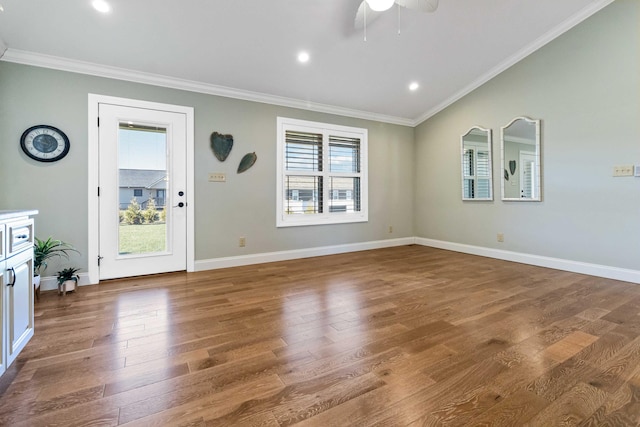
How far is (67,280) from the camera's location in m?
3.03

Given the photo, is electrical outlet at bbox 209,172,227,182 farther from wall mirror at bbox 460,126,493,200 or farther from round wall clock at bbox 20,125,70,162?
wall mirror at bbox 460,126,493,200

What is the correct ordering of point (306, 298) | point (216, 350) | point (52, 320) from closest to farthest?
point (216, 350) < point (52, 320) < point (306, 298)

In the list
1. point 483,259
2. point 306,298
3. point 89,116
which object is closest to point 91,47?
point 89,116

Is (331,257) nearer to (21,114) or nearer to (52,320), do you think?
(52,320)

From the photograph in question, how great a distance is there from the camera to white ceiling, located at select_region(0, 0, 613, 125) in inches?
109

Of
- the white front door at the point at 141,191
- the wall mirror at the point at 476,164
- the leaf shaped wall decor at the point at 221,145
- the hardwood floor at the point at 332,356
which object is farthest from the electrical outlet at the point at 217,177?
the wall mirror at the point at 476,164

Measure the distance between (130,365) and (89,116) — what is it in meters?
2.90

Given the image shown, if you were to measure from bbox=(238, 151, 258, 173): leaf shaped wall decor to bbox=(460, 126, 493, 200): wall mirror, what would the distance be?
3463mm

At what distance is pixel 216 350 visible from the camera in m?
1.89

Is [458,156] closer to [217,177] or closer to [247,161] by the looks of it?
[247,161]

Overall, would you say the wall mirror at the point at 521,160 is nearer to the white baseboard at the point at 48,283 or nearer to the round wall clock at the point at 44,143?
the round wall clock at the point at 44,143

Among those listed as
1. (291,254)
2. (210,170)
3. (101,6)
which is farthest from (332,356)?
(101,6)

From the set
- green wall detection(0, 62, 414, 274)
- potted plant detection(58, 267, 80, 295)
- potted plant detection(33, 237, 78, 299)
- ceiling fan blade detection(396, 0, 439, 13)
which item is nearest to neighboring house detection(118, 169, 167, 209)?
green wall detection(0, 62, 414, 274)

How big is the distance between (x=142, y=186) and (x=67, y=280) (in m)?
1.23
